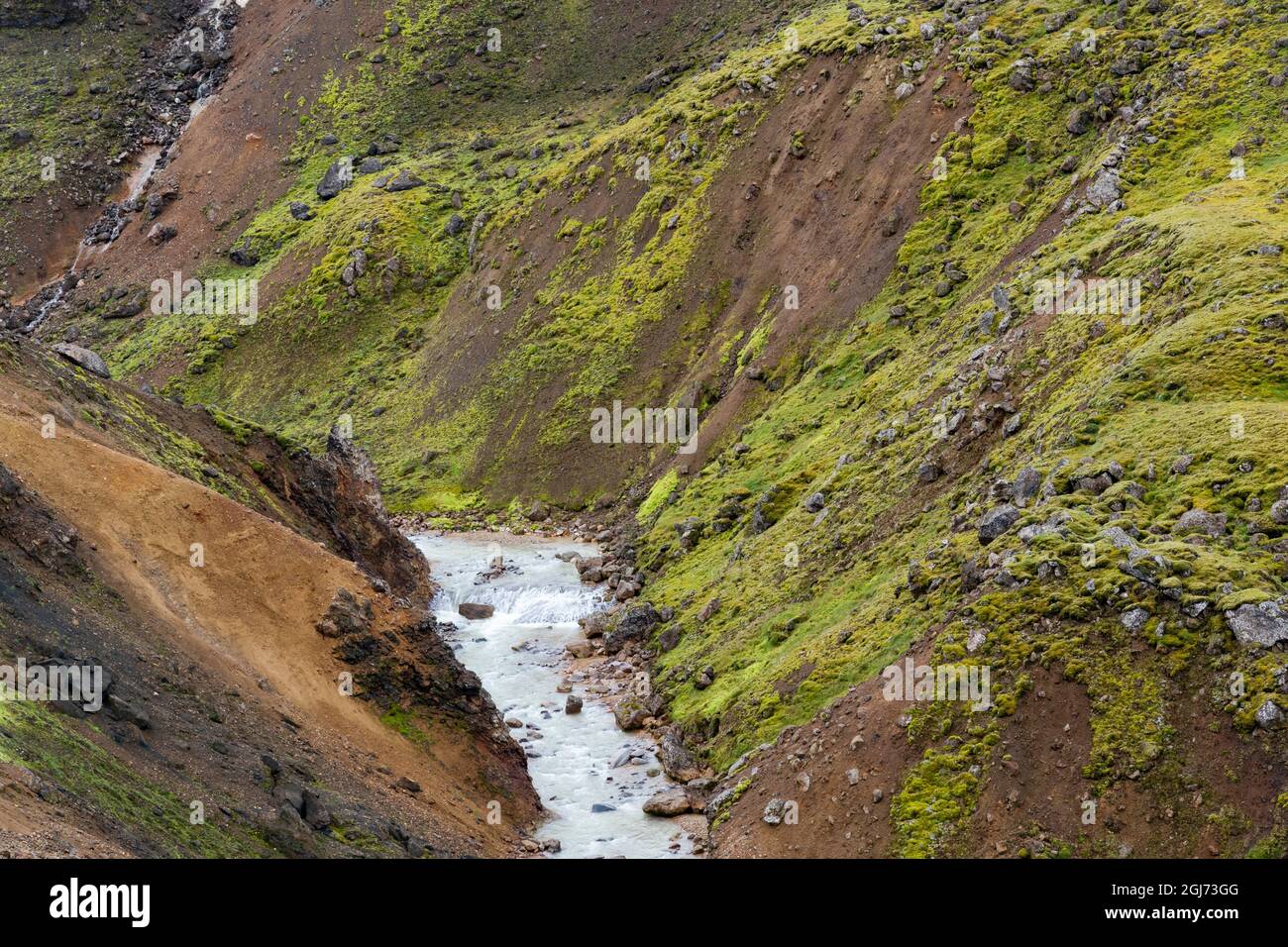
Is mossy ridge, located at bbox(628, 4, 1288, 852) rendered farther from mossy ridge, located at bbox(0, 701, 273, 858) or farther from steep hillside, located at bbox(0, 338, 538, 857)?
mossy ridge, located at bbox(0, 701, 273, 858)

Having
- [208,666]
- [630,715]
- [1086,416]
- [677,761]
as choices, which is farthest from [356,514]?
[1086,416]

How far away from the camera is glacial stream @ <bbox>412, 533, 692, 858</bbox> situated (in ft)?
90.9

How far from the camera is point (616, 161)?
7025 centimetres

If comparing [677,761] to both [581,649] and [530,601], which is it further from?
[530,601]

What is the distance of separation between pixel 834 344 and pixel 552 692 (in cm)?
1798

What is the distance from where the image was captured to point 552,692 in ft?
119

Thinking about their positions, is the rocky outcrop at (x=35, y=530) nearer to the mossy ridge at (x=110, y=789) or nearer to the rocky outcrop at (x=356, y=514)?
the mossy ridge at (x=110, y=789)

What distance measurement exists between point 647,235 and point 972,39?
18.2m

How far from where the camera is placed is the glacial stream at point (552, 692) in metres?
27.7

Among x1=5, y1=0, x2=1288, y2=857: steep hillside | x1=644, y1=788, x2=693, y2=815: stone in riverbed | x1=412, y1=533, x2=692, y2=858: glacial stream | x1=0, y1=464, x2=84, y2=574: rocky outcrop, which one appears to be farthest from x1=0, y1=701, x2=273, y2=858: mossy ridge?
x1=644, y1=788, x2=693, y2=815: stone in riverbed

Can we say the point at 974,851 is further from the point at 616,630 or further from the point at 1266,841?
the point at 616,630
